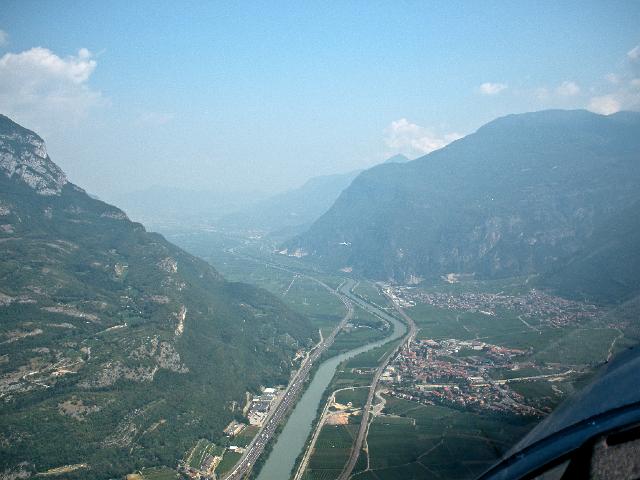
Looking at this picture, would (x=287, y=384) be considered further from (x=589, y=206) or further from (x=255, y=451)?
(x=589, y=206)

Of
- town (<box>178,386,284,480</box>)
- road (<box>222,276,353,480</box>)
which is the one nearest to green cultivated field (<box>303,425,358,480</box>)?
road (<box>222,276,353,480</box>)

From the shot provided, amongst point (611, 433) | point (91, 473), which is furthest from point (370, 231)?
point (611, 433)

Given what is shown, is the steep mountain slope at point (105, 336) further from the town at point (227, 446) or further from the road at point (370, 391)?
the road at point (370, 391)

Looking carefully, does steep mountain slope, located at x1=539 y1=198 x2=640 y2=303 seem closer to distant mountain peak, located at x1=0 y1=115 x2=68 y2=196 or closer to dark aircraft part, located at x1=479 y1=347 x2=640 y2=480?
dark aircraft part, located at x1=479 y1=347 x2=640 y2=480

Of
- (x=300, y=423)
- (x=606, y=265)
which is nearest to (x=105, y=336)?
(x=300, y=423)

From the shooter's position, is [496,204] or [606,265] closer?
[606,265]

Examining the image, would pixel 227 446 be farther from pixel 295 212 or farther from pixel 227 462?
pixel 295 212
